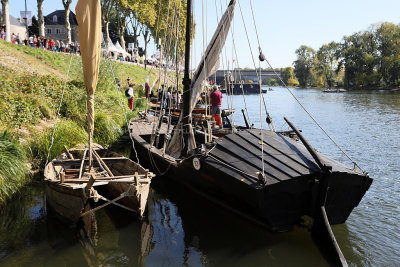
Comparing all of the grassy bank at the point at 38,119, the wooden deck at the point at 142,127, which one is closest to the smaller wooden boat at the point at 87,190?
the grassy bank at the point at 38,119

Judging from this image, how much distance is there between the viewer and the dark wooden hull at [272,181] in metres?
6.89

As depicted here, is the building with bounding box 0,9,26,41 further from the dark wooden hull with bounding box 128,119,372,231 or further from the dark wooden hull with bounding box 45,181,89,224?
the dark wooden hull with bounding box 128,119,372,231

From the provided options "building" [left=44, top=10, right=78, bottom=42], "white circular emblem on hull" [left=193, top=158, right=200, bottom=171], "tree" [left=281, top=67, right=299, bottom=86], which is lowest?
"white circular emblem on hull" [left=193, top=158, right=200, bottom=171]

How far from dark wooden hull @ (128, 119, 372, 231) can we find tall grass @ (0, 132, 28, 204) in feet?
15.3

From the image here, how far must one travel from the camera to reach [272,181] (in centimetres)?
675

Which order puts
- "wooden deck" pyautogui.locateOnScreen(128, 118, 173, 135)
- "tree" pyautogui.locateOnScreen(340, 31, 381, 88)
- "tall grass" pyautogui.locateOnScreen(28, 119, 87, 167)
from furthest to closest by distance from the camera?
"tree" pyautogui.locateOnScreen(340, 31, 381, 88) → "wooden deck" pyautogui.locateOnScreen(128, 118, 173, 135) → "tall grass" pyautogui.locateOnScreen(28, 119, 87, 167)

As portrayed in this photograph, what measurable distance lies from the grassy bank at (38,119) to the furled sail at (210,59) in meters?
3.78

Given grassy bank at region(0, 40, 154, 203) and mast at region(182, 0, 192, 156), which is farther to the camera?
mast at region(182, 0, 192, 156)

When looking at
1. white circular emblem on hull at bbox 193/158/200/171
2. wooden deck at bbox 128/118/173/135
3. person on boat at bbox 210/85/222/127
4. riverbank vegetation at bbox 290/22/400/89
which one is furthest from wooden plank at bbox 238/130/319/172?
riverbank vegetation at bbox 290/22/400/89

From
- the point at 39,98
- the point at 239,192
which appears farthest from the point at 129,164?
the point at 39,98

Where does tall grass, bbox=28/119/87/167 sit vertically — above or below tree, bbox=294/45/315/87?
below

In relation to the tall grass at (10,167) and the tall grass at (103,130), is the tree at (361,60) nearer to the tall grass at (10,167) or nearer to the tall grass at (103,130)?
the tall grass at (103,130)

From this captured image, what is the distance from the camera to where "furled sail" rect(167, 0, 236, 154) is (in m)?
9.56

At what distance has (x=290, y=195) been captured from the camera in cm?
698
